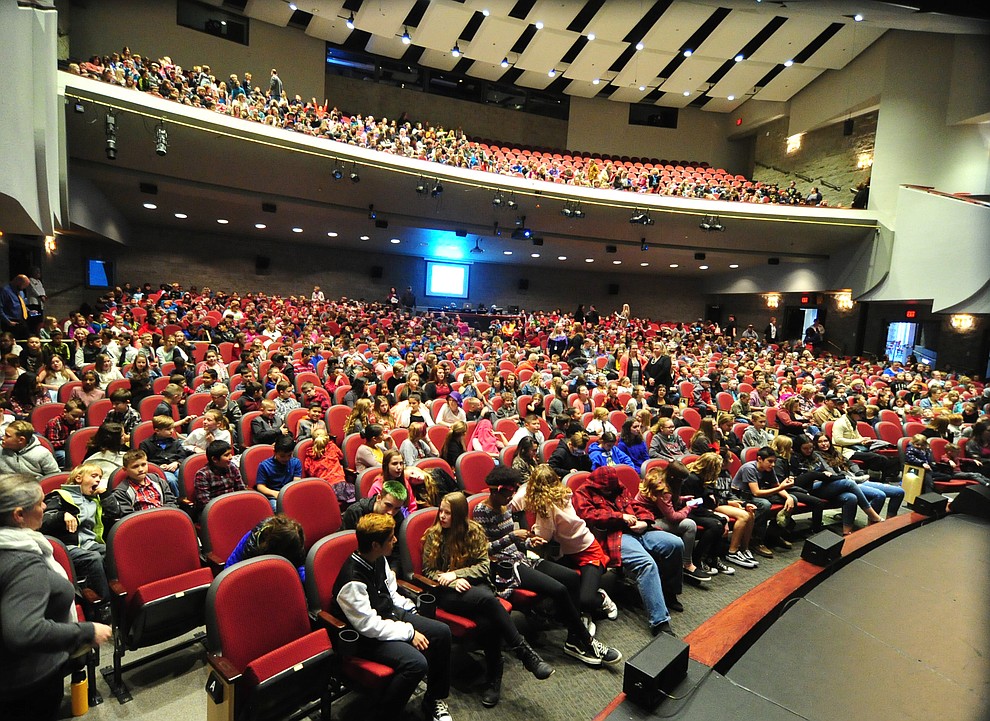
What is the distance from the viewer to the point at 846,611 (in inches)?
80.8

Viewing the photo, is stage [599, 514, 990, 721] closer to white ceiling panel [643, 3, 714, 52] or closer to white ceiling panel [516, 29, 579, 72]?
white ceiling panel [643, 3, 714, 52]

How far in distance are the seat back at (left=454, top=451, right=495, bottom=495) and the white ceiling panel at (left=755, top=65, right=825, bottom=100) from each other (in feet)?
58.4

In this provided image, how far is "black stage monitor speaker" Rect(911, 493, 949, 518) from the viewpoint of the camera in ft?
11.1

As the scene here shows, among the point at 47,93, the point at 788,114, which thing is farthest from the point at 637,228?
the point at 47,93

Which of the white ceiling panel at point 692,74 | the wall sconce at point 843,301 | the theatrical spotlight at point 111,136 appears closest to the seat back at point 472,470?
the theatrical spotlight at point 111,136

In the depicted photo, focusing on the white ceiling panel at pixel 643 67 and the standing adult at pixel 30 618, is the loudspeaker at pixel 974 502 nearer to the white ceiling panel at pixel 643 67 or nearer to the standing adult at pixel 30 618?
the standing adult at pixel 30 618

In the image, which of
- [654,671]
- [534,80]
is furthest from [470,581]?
[534,80]

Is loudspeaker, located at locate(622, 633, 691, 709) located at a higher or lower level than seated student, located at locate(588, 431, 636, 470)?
higher

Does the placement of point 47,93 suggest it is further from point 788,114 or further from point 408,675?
point 788,114

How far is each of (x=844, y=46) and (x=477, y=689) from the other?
18.8 m

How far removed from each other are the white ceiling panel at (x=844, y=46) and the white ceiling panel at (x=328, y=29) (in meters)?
14.1

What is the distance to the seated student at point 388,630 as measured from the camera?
84.0 inches

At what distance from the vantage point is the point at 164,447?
159 inches

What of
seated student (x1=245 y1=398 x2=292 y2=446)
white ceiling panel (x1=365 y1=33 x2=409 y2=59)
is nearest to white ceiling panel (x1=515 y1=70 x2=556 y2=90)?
white ceiling panel (x1=365 y1=33 x2=409 y2=59)
